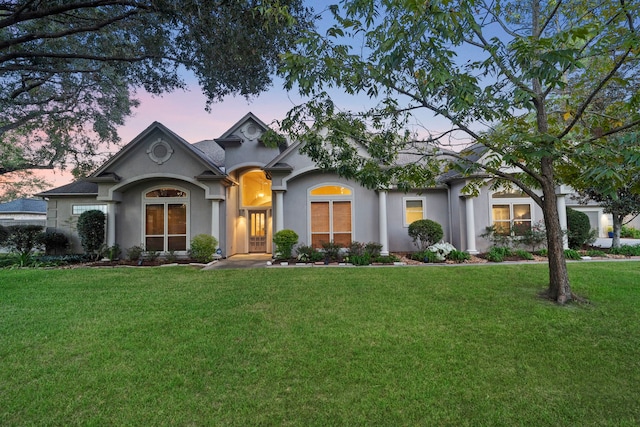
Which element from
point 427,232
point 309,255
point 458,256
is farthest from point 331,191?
point 458,256

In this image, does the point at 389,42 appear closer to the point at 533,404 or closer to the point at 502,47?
the point at 502,47

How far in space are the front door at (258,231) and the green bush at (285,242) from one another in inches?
158

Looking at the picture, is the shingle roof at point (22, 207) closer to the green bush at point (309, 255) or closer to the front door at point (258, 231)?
the front door at point (258, 231)

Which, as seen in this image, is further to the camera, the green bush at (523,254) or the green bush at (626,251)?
the green bush at (626,251)

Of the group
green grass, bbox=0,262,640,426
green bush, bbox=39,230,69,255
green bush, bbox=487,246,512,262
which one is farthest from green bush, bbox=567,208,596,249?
green bush, bbox=39,230,69,255

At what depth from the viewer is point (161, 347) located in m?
4.06

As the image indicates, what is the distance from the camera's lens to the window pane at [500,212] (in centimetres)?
1251

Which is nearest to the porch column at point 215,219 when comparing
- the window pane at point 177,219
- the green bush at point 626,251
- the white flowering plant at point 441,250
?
the window pane at point 177,219

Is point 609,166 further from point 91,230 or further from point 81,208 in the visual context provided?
point 81,208

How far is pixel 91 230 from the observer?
1231cm

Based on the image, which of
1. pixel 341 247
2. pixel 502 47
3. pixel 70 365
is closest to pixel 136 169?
pixel 341 247

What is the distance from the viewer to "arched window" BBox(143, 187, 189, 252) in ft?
42.0

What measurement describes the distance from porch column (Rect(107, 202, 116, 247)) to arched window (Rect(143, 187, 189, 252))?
1164 mm

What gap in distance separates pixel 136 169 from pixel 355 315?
11528 millimetres
